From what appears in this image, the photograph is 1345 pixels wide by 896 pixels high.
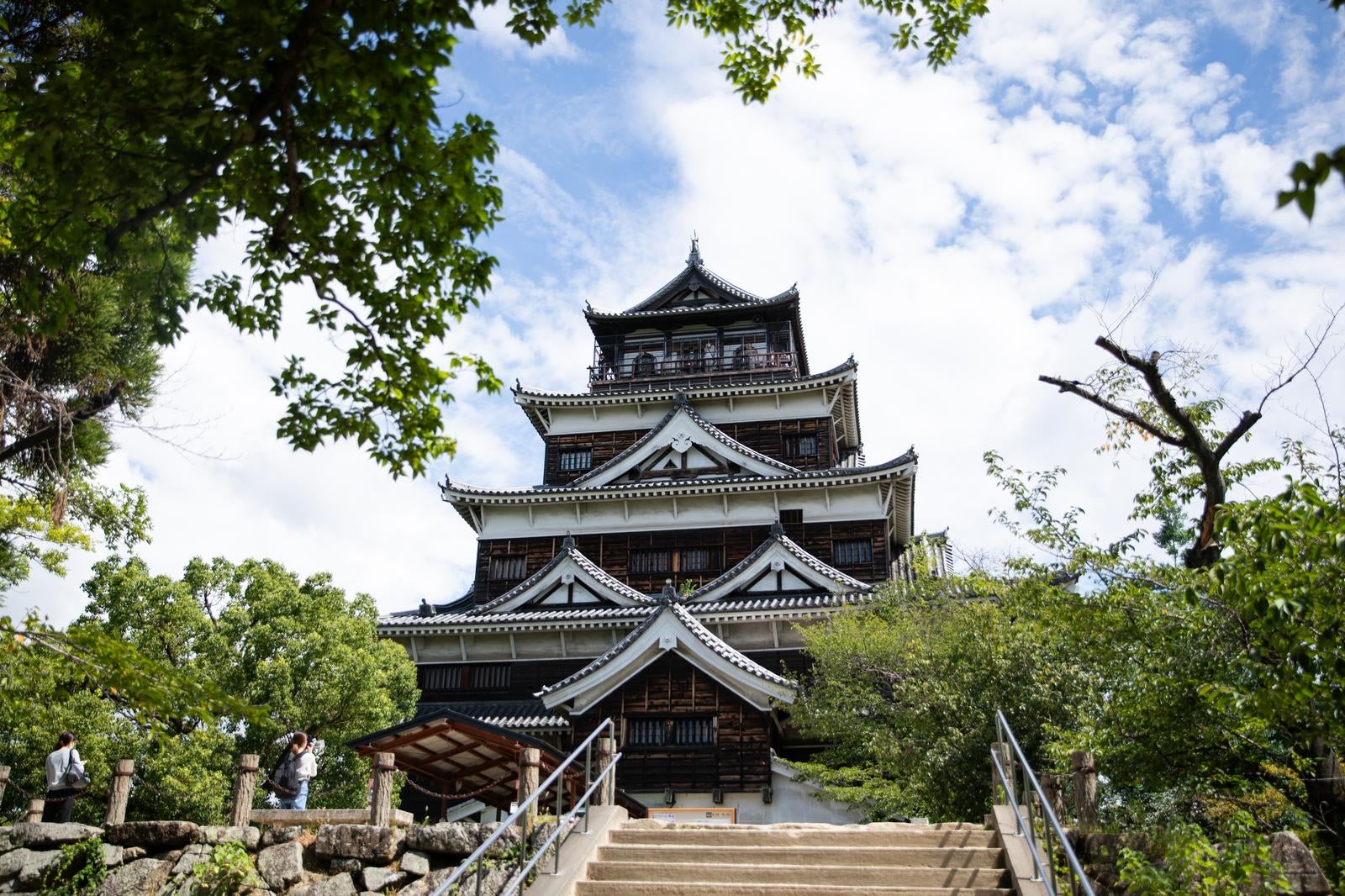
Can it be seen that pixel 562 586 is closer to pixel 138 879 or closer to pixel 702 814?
pixel 702 814

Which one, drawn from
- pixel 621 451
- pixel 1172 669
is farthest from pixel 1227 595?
pixel 621 451

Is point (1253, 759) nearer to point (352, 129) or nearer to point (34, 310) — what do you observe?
point (352, 129)

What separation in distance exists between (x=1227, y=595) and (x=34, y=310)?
842cm

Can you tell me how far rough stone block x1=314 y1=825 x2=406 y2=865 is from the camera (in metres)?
10.4

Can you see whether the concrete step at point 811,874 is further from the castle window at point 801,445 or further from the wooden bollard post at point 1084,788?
the castle window at point 801,445

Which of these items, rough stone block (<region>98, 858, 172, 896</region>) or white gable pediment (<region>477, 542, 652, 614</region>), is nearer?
rough stone block (<region>98, 858, 172, 896</region>)

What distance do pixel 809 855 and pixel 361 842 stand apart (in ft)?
15.2

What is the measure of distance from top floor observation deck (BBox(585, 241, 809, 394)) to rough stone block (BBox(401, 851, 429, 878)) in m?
21.3

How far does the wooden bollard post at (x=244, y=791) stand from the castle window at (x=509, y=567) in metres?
16.6

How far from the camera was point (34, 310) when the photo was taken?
6.68m

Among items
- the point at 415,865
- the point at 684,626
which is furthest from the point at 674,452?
the point at 415,865

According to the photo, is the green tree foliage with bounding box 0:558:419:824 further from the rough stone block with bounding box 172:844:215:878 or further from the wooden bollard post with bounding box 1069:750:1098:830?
the wooden bollard post with bounding box 1069:750:1098:830

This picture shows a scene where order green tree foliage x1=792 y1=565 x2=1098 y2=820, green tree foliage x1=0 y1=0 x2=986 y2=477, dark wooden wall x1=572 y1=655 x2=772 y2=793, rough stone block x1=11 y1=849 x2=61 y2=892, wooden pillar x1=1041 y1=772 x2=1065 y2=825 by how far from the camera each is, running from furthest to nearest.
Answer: dark wooden wall x1=572 y1=655 x2=772 y2=793 < green tree foliage x1=792 y1=565 x2=1098 y2=820 < rough stone block x1=11 y1=849 x2=61 y2=892 < wooden pillar x1=1041 y1=772 x2=1065 y2=825 < green tree foliage x1=0 y1=0 x2=986 y2=477

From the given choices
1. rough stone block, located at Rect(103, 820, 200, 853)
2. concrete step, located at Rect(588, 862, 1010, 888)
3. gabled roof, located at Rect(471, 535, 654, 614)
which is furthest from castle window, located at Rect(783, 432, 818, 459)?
concrete step, located at Rect(588, 862, 1010, 888)
